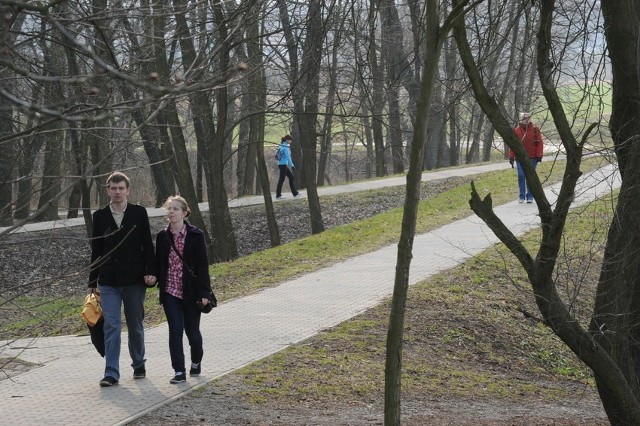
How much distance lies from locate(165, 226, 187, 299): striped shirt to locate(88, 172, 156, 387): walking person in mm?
160

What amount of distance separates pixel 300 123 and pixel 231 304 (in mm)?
10572

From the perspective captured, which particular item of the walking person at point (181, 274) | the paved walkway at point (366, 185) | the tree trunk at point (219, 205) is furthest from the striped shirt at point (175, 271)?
the paved walkway at point (366, 185)

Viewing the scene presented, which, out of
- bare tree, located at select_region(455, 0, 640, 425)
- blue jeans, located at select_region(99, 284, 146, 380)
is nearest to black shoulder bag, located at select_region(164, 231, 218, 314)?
blue jeans, located at select_region(99, 284, 146, 380)

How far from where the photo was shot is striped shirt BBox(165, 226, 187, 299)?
30.1ft

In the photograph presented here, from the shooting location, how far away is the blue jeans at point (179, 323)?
29.8ft

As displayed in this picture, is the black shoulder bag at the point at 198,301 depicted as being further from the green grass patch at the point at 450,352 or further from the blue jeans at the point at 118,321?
the green grass patch at the point at 450,352

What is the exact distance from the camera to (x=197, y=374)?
9477mm

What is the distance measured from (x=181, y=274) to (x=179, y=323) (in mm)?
436

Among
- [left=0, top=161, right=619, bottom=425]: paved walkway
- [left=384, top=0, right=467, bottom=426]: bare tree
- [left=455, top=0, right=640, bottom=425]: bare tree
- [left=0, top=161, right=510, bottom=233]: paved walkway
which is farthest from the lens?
[left=0, top=161, right=510, bottom=233]: paved walkway

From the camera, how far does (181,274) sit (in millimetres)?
9203

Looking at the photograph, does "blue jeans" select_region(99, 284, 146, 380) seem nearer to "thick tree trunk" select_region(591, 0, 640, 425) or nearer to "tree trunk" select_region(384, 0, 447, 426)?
"tree trunk" select_region(384, 0, 447, 426)

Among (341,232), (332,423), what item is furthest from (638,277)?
(341,232)

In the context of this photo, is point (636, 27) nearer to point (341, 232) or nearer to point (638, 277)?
point (638, 277)

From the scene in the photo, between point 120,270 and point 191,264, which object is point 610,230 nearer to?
point 191,264
